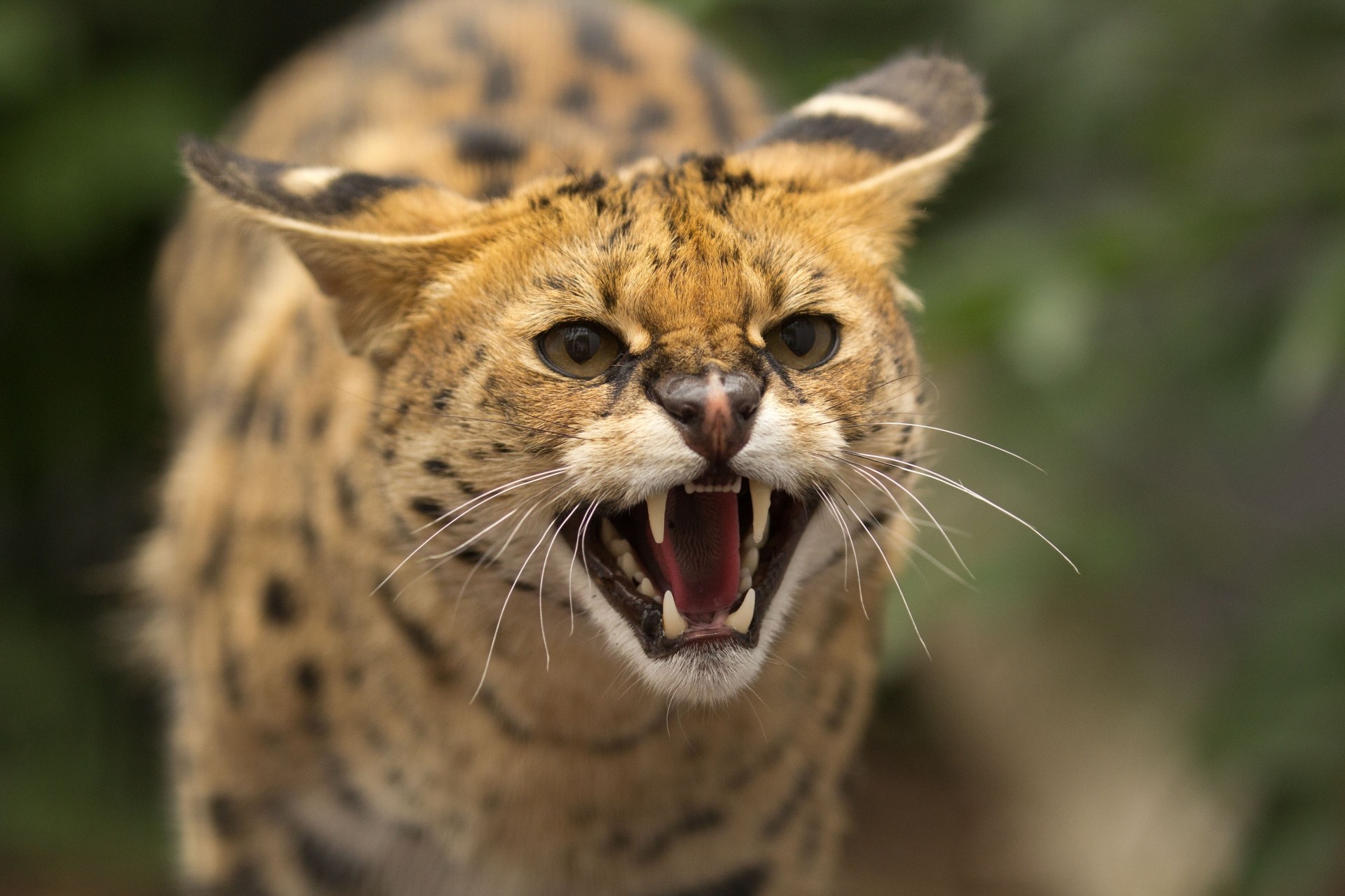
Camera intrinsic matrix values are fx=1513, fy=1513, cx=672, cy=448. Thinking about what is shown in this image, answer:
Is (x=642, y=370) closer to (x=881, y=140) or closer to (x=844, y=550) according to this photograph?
(x=844, y=550)

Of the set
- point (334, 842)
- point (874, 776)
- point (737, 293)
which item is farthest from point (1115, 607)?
point (737, 293)

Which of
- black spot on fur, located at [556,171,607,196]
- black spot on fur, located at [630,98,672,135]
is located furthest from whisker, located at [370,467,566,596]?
black spot on fur, located at [630,98,672,135]

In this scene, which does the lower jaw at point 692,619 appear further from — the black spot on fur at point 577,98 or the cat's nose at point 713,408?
the black spot on fur at point 577,98

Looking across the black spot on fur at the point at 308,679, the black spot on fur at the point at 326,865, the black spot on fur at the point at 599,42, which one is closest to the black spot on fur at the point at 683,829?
the black spot on fur at the point at 326,865

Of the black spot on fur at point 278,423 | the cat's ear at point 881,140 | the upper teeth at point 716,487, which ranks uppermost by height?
the cat's ear at point 881,140

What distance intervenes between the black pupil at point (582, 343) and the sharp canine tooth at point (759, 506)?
0.31m

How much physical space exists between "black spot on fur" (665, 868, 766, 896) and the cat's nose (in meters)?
1.25

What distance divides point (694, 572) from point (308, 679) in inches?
40.8

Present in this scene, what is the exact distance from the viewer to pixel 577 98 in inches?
148

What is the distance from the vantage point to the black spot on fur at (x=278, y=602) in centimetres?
304

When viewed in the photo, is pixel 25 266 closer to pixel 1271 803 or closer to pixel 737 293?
pixel 737 293

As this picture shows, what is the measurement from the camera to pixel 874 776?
683 centimetres

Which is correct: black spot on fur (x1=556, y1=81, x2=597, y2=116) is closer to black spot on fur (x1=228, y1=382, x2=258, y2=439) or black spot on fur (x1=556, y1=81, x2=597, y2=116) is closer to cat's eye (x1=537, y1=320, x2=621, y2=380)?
black spot on fur (x1=228, y1=382, x2=258, y2=439)

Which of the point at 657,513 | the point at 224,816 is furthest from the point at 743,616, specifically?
the point at 224,816
